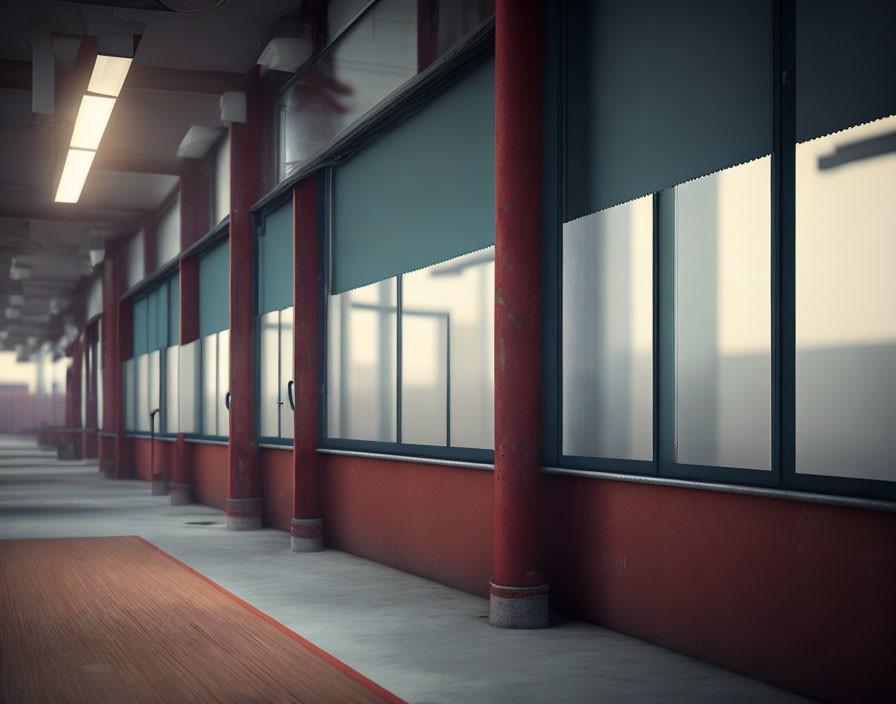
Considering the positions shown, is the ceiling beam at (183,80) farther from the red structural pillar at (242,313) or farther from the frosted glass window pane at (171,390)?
the frosted glass window pane at (171,390)

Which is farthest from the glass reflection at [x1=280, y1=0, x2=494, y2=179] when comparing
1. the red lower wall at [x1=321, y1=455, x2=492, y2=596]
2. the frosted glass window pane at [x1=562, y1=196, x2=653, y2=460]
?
the red lower wall at [x1=321, y1=455, x2=492, y2=596]

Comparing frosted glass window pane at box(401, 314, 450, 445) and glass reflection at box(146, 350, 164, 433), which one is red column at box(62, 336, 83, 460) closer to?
glass reflection at box(146, 350, 164, 433)

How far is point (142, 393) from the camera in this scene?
18.1m

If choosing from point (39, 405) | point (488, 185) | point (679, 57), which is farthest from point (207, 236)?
point (39, 405)

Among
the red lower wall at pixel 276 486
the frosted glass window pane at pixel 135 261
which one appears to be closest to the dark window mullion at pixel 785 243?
the red lower wall at pixel 276 486

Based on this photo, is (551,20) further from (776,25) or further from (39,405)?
(39,405)

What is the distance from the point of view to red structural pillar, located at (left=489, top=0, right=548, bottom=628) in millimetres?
5270

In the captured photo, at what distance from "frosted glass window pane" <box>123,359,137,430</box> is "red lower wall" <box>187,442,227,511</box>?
18.7 feet

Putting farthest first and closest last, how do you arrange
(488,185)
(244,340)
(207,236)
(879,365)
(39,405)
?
(39,405)
(207,236)
(244,340)
(488,185)
(879,365)

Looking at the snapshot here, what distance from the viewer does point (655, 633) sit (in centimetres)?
475

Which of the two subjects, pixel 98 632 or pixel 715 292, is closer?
pixel 715 292

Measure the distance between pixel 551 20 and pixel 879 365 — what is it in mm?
2800

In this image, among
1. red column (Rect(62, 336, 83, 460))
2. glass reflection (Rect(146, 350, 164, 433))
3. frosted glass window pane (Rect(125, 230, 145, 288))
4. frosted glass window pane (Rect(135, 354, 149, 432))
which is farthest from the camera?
red column (Rect(62, 336, 83, 460))

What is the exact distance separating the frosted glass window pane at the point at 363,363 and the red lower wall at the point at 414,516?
0.29 meters
